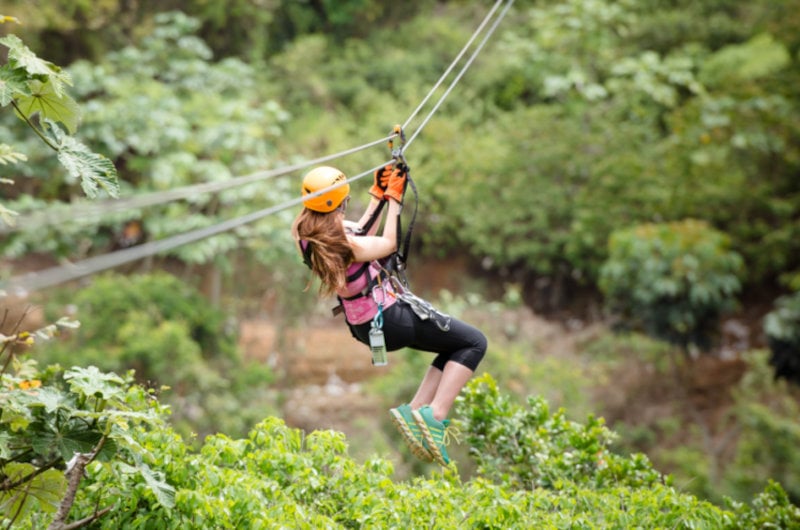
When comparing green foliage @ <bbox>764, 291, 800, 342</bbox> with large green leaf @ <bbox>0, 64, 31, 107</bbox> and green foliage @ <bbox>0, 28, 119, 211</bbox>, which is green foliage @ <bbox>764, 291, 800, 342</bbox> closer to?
green foliage @ <bbox>0, 28, 119, 211</bbox>

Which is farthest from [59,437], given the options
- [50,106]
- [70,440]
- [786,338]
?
[786,338]

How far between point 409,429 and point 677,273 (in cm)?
689

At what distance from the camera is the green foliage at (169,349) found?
884 cm

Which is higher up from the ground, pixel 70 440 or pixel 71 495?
pixel 70 440

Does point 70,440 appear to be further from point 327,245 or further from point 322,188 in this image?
point 322,188

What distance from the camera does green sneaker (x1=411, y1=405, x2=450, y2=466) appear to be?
3793mm

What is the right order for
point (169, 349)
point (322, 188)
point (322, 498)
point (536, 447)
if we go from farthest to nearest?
point (169, 349)
point (536, 447)
point (322, 498)
point (322, 188)

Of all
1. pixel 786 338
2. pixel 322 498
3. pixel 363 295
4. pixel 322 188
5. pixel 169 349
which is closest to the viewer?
pixel 322 188

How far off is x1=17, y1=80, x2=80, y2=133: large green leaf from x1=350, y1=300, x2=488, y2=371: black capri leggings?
1.43m

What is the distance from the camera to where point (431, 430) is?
3812mm

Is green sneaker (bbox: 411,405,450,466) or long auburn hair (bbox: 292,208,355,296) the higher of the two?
long auburn hair (bbox: 292,208,355,296)

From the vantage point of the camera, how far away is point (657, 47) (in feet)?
43.6

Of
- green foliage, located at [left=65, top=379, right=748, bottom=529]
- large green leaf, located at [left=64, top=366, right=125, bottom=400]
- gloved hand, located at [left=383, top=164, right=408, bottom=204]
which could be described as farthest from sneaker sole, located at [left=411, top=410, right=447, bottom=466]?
large green leaf, located at [left=64, top=366, right=125, bottom=400]

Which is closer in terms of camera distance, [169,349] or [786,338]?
[169,349]
